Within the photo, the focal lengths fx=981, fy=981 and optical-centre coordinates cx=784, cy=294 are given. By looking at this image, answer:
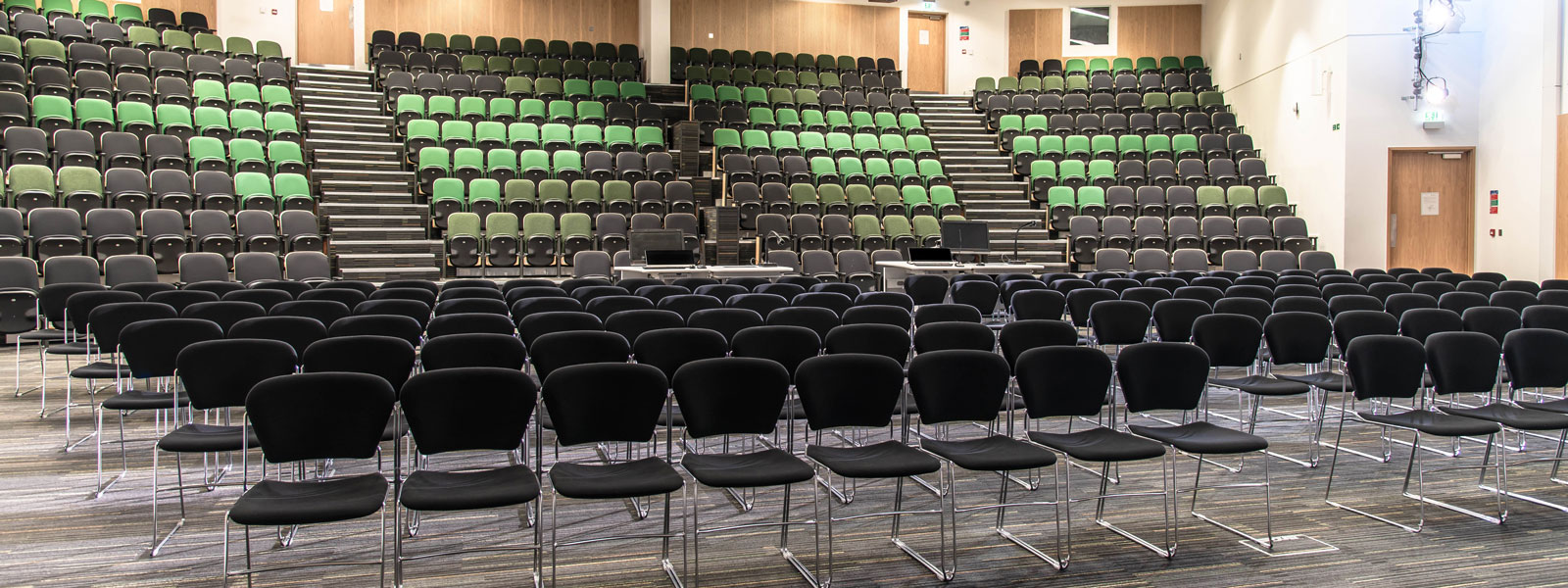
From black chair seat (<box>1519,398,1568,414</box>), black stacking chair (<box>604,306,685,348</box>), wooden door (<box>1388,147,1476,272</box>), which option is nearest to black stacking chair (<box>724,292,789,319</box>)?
black stacking chair (<box>604,306,685,348</box>)

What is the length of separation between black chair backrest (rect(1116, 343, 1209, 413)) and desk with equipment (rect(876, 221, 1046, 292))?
5363mm

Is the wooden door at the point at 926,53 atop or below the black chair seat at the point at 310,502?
atop

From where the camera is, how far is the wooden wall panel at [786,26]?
20.8 metres

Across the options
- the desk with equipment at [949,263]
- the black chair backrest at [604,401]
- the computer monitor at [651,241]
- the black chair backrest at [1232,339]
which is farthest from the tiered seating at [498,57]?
the black chair backrest at [604,401]

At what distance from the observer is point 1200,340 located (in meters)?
5.44

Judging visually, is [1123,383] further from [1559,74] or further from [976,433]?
[1559,74]

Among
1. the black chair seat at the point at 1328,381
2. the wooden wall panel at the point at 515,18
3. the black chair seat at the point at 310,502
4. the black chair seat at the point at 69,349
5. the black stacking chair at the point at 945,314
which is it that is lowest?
the black chair seat at the point at 310,502

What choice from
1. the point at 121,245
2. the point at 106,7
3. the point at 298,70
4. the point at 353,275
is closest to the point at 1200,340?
the point at 353,275

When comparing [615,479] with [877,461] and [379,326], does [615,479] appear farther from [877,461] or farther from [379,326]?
[379,326]

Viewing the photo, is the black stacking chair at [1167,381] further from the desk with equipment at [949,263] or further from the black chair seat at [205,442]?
the desk with equipment at [949,263]

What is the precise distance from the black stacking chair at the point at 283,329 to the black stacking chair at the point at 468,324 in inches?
22.9

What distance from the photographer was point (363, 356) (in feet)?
14.5

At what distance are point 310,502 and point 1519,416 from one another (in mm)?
5259

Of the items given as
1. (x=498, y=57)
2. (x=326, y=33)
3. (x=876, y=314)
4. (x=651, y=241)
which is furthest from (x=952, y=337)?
(x=326, y=33)
